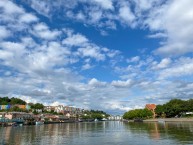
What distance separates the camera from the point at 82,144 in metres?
46.3

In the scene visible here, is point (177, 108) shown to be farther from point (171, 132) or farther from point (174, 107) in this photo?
point (171, 132)

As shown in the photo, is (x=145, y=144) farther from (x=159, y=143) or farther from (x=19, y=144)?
(x=19, y=144)

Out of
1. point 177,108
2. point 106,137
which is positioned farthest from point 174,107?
point 106,137

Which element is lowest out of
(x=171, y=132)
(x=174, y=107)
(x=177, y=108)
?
(x=171, y=132)

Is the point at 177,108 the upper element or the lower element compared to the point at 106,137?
upper

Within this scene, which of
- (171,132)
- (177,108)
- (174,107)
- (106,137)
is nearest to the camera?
(106,137)

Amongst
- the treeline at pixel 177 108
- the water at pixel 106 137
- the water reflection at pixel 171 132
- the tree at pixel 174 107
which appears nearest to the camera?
the water at pixel 106 137

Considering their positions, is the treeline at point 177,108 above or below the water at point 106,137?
above

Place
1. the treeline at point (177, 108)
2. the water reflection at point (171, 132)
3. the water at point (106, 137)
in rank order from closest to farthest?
the water at point (106, 137) → the water reflection at point (171, 132) → the treeline at point (177, 108)

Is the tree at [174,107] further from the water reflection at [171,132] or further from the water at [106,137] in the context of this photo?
the water at [106,137]

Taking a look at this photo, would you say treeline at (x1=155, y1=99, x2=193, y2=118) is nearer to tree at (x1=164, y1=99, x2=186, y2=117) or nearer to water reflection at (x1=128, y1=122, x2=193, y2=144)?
tree at (x1=164, y1=99, x2=186, y2=117)

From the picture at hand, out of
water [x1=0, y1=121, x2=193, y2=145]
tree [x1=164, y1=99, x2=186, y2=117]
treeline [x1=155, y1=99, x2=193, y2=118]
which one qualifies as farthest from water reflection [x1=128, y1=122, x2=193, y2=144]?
treeline [x1=155, y1=99, x2=193, y2=118]

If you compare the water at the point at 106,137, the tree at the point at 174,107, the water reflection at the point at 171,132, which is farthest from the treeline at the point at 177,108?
the water at the point at 106,137

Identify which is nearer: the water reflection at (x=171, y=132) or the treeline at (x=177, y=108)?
the water reflection at (x=171, y=132)
